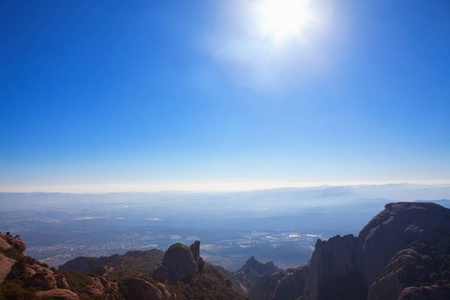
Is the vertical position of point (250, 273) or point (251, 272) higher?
point (251, 272)

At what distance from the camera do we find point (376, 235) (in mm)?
46062

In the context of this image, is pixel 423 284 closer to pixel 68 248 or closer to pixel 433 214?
pixel 433 214

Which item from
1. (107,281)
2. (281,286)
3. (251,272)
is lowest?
(251,272)

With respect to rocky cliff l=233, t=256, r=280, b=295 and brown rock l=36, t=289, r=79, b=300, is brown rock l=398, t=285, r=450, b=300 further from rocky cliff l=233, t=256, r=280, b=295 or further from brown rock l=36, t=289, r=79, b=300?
rocky cliff l=233, t=256, r=280, b=295

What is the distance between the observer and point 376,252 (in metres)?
44.0

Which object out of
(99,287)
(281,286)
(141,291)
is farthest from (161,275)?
(281,286)

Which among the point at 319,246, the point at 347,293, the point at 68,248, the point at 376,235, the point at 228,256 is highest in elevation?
the point at 376,235

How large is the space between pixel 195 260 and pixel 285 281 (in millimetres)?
26911

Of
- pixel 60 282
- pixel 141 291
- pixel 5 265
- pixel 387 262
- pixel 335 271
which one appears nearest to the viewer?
pixel 5 265

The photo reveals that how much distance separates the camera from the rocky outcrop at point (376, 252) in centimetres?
3906

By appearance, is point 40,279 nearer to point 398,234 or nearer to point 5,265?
point 5,265

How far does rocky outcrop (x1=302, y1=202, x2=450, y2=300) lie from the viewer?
1538 inches

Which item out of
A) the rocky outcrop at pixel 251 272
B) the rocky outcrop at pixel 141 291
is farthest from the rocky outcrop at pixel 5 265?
the rocky outcrop at pixel 251 272

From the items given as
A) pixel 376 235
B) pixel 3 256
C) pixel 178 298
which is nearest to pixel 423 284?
pixel 376 235
